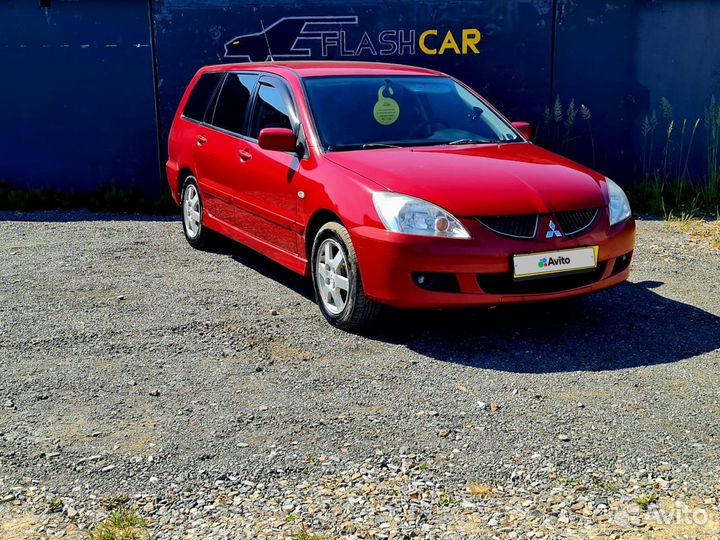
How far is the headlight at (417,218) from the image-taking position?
5.23 m

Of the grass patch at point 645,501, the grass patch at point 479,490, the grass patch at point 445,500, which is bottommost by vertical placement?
the grass patch at point 479,490

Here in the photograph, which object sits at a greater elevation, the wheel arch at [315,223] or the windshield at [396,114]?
the windshield at [396,114]

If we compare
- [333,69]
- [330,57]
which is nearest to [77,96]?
[330,57]

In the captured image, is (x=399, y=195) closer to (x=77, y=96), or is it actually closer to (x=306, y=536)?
(x=306, y=536)

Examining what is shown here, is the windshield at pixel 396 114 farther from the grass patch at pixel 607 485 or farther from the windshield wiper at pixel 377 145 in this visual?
the grass patch at pixel 607 485

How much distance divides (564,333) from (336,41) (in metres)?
6.07

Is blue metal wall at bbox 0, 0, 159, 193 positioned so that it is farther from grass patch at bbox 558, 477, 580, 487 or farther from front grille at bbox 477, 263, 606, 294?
grass patch at bbox 558, 477, 580, 487

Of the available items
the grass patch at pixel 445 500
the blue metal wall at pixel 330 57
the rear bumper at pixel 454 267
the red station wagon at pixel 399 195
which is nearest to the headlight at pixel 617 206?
the red station wagon at pixel 399 195

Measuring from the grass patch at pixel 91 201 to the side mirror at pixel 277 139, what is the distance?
448cm

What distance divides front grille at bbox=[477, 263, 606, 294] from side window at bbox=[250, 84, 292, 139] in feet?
6.59

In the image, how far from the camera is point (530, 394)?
4.71 metres

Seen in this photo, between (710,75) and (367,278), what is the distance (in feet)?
23.6

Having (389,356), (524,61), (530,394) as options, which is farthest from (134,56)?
(530,394)

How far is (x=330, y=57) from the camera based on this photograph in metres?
10.7
